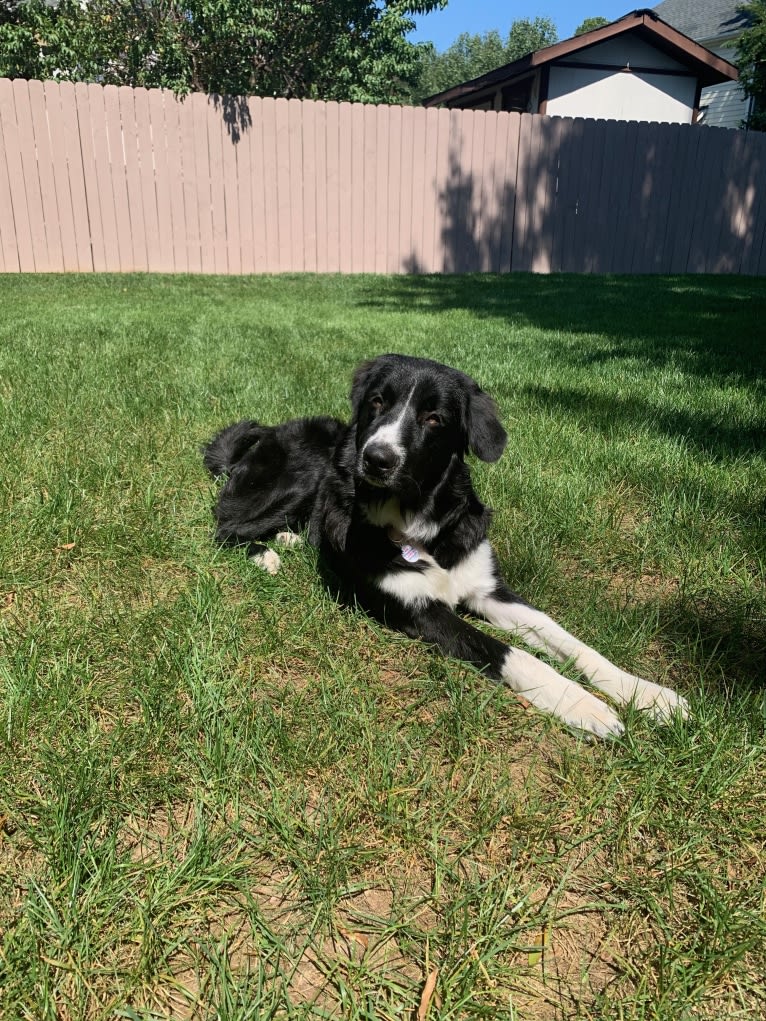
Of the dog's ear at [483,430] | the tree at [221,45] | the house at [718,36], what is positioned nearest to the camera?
the dog's ear at [483,430]

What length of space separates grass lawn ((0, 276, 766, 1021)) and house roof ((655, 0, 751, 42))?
3360 cm

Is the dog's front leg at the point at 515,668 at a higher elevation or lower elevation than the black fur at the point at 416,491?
lower

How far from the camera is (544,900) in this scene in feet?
5.02

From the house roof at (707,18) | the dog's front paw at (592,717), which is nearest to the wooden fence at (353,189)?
the dog's front paw at (592,717)

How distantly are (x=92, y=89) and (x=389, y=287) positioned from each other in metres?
5.57

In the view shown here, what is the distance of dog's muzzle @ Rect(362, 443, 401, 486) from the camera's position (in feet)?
7.73

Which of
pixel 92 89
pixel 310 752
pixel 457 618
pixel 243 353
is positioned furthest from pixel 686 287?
pixel 310 752

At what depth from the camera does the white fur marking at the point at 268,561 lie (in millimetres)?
3047

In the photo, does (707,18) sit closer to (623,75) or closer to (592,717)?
(623,75)

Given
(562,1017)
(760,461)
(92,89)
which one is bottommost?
(562,1017)

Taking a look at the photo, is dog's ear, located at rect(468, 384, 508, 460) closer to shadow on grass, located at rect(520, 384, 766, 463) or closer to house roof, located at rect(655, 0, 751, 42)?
shadow on grass, located at rect(520, 384, 766, 463)

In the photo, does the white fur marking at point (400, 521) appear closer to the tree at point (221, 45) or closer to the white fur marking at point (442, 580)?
the white fur marking at point (442, 580)

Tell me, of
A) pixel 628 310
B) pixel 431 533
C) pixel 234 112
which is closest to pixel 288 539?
→ pixel 431 533

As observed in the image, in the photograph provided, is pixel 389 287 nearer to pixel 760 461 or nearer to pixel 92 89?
pixel 92 89
